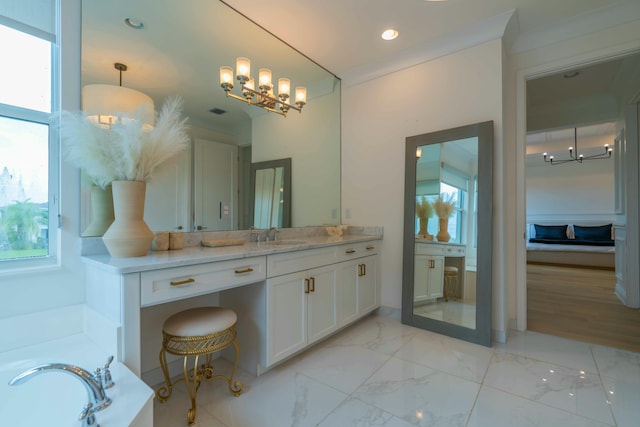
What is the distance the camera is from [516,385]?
5.90 ft

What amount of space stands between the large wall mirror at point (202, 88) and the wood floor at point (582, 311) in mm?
2806

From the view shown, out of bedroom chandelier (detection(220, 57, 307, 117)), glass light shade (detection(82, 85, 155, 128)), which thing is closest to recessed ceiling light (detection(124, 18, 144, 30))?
glass light shade (detection(82, 85, 155, 128))

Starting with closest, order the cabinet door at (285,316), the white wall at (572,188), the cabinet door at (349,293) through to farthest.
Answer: the cabinet door at (285,316)
the cabinet door at (349,293)
the white wall at (572,188)

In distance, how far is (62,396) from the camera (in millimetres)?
1135

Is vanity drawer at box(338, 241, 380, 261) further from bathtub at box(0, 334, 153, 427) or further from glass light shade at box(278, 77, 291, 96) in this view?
bathtub at box(0, 334, 153, 427)

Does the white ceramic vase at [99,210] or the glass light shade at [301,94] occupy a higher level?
the glass light shade at [301,94]

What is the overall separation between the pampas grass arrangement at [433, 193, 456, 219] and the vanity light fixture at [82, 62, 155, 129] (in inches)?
96.6

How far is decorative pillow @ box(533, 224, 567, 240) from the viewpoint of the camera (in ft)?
23.2

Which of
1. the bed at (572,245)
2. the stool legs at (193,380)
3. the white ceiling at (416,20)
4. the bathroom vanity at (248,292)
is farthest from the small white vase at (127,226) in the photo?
the bed at (572,245)

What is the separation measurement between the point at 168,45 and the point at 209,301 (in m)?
1.89

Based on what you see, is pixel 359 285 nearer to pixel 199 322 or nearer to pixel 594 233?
pixel 199 322

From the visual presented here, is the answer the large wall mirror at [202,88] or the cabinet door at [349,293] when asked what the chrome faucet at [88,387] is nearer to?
the large wall mirror at [202,88]

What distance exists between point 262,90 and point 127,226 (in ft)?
5.24

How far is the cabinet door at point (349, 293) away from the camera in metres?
2.51
